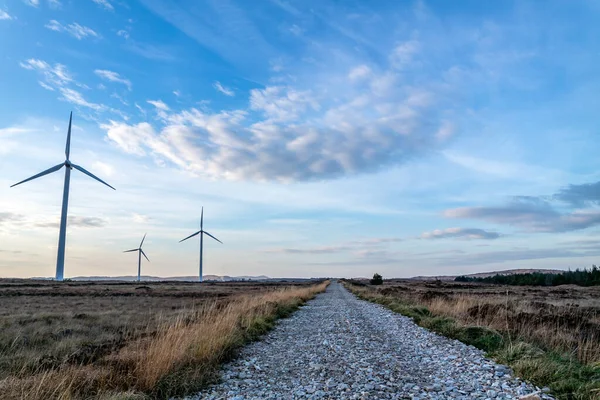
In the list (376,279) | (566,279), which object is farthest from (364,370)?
(566,279)

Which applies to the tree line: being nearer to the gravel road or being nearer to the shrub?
the shrub

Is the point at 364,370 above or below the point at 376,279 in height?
above

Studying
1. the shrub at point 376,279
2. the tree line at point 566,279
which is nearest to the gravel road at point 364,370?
the shrub at point 376,279

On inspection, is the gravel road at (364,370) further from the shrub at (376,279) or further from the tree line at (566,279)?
the tree line at (566,279)

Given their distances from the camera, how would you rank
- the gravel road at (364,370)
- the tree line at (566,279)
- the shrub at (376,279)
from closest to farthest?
the gravel road at (364,370) → the tree line at (566,279) → the shrub at (376,279)

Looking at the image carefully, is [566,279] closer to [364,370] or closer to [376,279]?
[376,279]

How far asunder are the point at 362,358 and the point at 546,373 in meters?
4.63

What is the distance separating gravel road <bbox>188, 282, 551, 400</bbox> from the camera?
8180 mm

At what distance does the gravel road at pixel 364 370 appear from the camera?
818 cm

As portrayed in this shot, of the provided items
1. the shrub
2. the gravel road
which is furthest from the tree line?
the gravel road

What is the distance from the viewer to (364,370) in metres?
10.0

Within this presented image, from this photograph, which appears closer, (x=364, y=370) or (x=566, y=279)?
(x=364, y=370)

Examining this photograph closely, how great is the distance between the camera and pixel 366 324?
65.5 ft

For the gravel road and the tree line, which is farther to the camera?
the tree line
